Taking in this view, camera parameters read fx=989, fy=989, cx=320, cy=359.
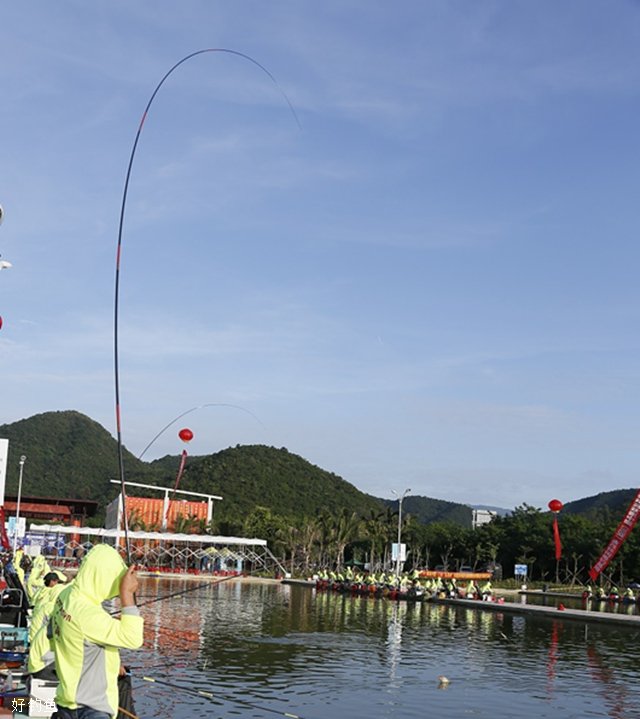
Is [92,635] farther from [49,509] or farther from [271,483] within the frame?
[271,483]

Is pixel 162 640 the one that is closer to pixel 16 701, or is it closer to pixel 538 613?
pixel 16 701

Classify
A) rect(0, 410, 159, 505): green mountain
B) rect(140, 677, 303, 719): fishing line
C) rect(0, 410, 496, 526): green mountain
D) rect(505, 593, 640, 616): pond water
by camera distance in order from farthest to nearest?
rect(0, 410, 159, 505): green mountain, rect(0, 410, 496, 526): green mountain, rect(505, 593, 640, 616): pond water, rect(140, 677, 303, 719): fishing line

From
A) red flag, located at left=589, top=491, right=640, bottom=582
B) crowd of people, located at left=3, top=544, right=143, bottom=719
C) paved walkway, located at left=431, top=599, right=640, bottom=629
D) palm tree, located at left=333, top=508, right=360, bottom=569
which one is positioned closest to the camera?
crowd of people, located at left=3, top=544, right=143, bottom=719

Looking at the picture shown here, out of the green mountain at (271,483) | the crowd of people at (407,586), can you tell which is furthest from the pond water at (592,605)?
the green mountain at (271,483)

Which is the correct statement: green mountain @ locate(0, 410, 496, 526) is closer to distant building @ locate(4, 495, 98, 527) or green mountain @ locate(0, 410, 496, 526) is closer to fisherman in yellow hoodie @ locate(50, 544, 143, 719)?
distant building @ locate(4, 495, 98, 527)

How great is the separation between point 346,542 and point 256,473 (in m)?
54.9

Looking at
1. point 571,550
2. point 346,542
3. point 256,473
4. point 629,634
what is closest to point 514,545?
point 571,550

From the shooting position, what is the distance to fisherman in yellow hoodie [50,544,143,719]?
650 centimetres

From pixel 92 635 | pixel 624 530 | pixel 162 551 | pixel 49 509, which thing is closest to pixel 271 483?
pixel 49 509

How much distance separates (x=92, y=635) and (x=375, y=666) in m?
18.5

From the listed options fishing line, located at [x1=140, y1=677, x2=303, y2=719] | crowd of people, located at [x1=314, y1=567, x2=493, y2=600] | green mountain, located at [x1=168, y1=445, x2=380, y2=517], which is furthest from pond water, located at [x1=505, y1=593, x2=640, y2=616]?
green mountain, located at [x1=168, y1=445, x2=380, y2=517]

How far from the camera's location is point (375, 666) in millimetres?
23938

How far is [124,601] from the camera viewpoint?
637 cm

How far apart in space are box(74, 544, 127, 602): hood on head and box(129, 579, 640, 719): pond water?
1005 centimetres
